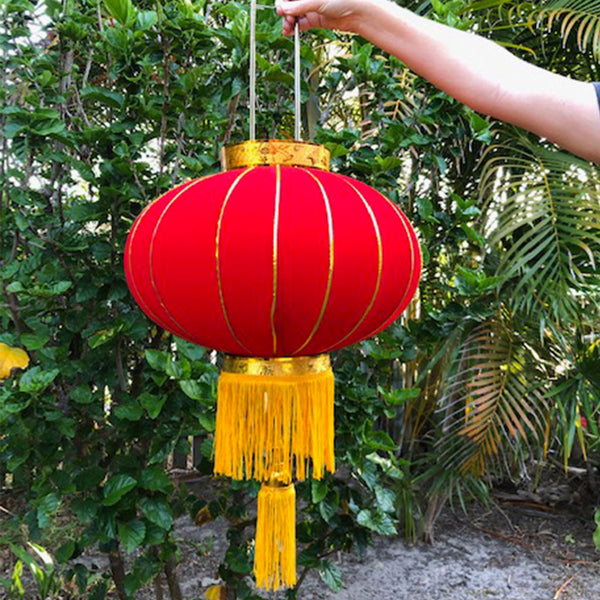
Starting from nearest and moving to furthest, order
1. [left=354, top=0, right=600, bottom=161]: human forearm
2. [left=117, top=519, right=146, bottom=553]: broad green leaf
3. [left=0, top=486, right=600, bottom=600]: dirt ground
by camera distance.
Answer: [left=354, top=0, right=600, bottom=161]: human forearm < [left=117, top=519, right=146, bottom=553]: broad green leaf < [left=0, top=486, right=600, bottom=600]: dirt ground

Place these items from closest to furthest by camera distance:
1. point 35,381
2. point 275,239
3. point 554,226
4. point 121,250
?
point 275,239 → point 35,381 → point 121,250 → point 554,226

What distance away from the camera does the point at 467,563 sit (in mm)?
2391

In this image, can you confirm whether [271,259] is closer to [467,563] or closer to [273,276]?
[273,276]

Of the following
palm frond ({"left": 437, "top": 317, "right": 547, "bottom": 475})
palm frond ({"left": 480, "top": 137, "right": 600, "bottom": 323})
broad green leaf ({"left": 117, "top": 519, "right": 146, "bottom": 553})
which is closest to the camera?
broad green leaf ({"left": 117, "top": 519, "right": 146, "bottom": 553})

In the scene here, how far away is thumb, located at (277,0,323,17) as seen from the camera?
74 cm

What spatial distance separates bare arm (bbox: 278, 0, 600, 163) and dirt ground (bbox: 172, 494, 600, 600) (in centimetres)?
179

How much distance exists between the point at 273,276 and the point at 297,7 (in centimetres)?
41

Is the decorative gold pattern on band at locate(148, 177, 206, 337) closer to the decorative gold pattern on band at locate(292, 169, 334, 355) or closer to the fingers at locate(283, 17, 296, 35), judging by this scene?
the decorative gold pattern on band at locate(292, 169, 334, 355)

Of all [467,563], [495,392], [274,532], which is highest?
[495,392]

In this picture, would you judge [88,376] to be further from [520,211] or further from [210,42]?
[520,211]

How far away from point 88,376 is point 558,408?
168cm

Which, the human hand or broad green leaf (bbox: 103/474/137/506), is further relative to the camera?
broad green leaf (bbox: 103/474/137/506)

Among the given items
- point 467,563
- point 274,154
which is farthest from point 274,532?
point 467,563

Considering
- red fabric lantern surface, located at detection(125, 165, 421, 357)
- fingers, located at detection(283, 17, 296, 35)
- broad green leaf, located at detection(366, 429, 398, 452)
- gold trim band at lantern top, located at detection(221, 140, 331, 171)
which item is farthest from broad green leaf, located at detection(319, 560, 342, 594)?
fingers, located at detection(283, 17, 296, 35)
